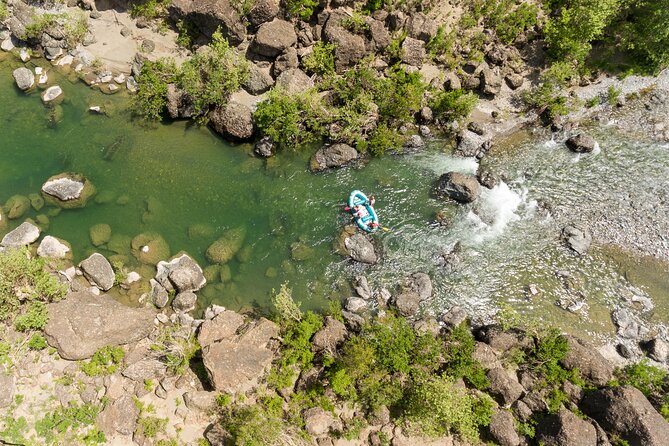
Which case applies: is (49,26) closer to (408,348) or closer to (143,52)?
(143,52)

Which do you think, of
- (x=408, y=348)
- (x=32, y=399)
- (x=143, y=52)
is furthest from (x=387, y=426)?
(x=143, y=52)

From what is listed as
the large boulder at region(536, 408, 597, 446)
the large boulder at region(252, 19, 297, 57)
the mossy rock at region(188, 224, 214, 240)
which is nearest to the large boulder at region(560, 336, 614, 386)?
the large boulder at region(536, 408, 597, 446)

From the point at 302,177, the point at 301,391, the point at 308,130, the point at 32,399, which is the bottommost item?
the point at 32,399

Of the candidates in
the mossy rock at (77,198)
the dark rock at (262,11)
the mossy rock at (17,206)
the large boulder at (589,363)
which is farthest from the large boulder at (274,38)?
the large boulder at (589,363)

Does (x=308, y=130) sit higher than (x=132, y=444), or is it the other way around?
(x=308, y=130)

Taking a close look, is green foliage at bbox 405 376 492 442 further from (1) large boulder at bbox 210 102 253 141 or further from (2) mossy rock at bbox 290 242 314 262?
(1) large boulder at bbox 210 102 253 141

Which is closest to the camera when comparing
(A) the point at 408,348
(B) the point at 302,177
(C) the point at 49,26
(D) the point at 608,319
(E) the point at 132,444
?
(E) the point at 132,444
